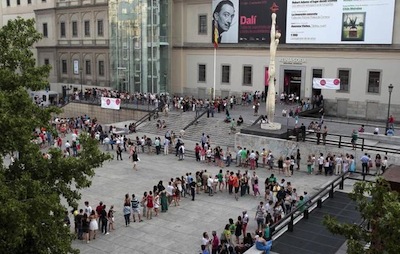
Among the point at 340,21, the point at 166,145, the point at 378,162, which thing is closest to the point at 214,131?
the point at 166,145

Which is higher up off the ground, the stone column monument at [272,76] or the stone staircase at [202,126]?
the stone column monument at [272,76]

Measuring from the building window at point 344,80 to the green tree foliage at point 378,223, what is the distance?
30549mm

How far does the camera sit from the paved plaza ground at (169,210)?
17172 millimetres

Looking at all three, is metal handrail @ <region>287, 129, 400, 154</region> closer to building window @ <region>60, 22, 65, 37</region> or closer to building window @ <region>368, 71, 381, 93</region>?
building window @ <region>368, 71, 381, 93</region>

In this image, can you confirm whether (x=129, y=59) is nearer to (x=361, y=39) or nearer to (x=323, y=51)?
(x=323, y=51)

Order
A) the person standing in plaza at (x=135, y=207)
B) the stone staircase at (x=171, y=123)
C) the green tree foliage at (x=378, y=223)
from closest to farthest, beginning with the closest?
1. the green tree foliage at (x=378, y=223)
2. the person standing in plaza at (x=135, y=207)
3. the stone staircase at (x=171, y=123)

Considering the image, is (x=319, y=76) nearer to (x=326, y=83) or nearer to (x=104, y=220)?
(x=326, y=83)

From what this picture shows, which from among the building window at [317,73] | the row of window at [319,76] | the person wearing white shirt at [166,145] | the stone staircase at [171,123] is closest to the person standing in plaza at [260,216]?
the person wearing white shirt at [166,145]

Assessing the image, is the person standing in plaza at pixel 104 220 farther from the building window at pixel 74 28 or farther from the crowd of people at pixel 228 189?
the building window at pixel 74 28

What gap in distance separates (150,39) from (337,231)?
134 ft

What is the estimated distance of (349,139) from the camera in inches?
1189

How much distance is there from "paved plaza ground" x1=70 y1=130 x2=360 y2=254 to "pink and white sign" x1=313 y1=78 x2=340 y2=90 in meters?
12.7

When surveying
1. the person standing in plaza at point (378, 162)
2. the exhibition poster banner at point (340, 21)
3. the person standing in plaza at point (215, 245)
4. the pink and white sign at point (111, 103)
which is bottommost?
the person standing in plaza at point (215, 245)

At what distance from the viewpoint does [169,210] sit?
20781 millimetres
